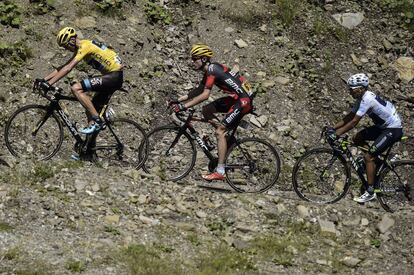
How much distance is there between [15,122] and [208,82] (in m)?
4.40

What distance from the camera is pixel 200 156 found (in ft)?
53.9

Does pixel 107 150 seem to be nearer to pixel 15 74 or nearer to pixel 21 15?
pixel 15 74

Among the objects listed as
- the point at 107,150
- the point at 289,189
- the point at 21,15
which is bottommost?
the point at 289,189

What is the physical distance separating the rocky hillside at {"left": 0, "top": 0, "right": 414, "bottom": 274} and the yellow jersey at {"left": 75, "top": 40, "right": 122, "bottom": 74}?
7.25ft

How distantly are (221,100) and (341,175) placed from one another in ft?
10.6

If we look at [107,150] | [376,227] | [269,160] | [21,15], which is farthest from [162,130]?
[21,15]

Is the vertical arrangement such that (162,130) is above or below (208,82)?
below

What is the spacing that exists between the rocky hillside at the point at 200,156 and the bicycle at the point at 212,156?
475 millimetres

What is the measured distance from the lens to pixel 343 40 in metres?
21.3

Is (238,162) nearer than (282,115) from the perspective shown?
Yes

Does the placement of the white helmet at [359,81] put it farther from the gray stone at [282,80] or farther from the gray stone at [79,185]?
the gray stone at [79,185]

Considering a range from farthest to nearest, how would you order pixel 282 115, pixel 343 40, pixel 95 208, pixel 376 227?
pixel 343 40 → pixel 282 115 → pixel 376 227 → pixel 95 208

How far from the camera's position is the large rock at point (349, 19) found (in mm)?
21938

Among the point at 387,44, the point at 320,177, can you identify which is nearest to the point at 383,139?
the point at 320,177
